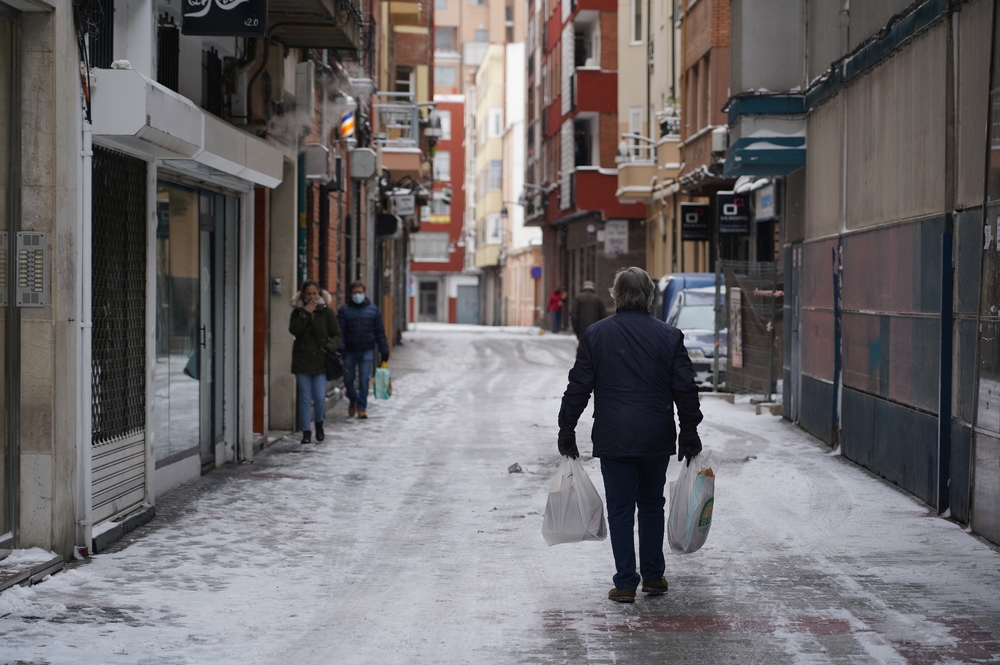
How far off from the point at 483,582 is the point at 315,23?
8232mm

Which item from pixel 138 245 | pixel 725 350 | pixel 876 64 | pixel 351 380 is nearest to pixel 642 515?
pixel 138 245

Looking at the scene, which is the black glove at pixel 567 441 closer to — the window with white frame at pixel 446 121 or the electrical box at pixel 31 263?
the electrical box at pixel 31 263

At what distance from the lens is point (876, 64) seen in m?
12.1

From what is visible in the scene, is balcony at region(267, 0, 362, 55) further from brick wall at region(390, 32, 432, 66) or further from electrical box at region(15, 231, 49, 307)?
brick wall at region(390, 32, 432, 66)

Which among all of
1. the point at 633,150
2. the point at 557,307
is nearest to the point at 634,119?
the point at 633,150

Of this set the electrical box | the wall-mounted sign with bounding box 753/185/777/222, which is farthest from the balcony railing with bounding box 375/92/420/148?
the electrical box

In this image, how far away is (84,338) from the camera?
8.21 m

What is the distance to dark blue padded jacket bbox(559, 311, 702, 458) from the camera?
709cm

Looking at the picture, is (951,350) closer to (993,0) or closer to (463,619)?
(993,0)

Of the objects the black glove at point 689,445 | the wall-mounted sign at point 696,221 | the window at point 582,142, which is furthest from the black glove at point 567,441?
the window at point 582,142

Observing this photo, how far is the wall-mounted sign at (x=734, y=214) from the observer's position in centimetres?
2439

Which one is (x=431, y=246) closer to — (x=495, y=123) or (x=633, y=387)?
(x=495, y=123)

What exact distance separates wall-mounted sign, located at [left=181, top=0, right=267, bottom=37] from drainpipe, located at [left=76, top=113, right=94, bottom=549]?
2394mm

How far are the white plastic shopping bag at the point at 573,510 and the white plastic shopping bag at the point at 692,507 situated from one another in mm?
408
